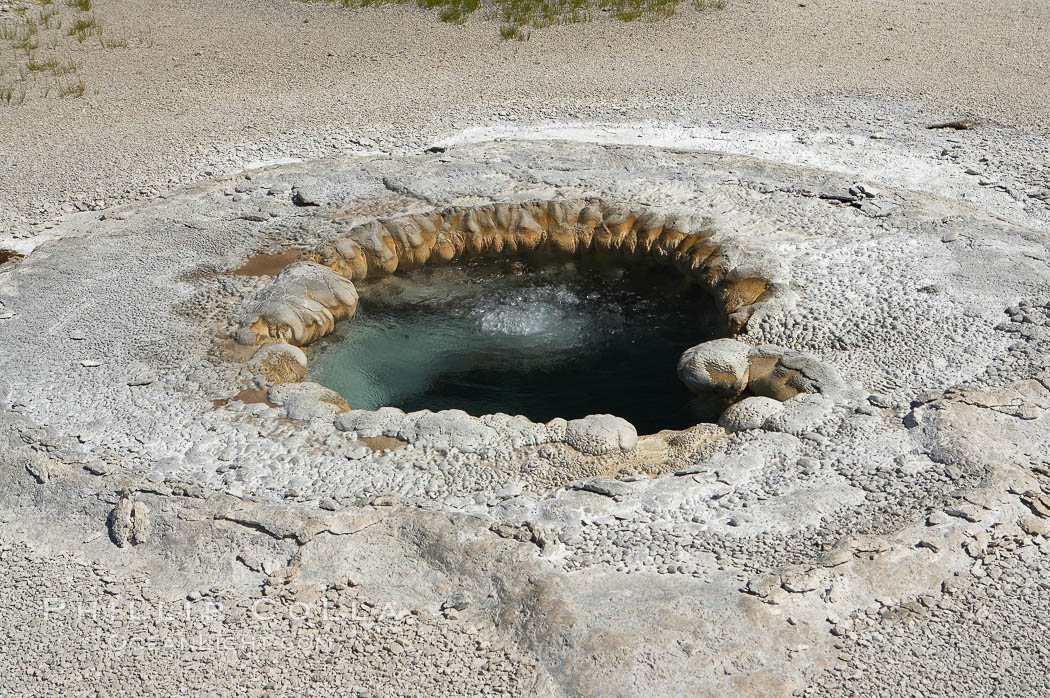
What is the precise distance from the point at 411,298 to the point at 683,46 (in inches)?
177

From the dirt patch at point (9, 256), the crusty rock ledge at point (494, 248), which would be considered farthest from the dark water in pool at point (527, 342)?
the dirt patch at point (9, 256)

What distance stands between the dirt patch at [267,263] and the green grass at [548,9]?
15.1 ft

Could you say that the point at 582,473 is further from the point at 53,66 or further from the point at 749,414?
the point at 53,66

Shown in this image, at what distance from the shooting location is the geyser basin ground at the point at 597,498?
3.43 m

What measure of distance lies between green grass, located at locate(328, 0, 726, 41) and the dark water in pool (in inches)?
167

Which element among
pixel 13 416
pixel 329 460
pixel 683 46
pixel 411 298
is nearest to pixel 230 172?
pixel 411 298

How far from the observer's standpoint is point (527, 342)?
19.9 ft

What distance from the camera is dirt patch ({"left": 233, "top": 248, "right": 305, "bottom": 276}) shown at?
5973mm

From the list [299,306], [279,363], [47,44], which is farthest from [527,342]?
[47,44]

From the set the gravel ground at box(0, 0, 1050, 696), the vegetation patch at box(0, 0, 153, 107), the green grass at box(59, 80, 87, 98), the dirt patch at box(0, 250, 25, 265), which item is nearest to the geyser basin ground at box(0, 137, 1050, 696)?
the gravel ground at box(0, 0, 1050, 696)

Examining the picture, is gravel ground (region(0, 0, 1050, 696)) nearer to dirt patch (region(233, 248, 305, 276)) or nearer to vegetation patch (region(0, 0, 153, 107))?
dirt patch (region(233, 248, 305, 276))

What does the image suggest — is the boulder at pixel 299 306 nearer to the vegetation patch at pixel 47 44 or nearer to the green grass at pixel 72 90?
the green grass at pixel 72 90

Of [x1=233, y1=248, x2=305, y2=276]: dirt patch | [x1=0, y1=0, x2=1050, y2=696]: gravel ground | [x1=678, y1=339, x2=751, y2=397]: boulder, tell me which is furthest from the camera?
[x1=233, y1=248, x2=305, y2=276]: dirt patch

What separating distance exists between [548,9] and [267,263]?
5.30 m
